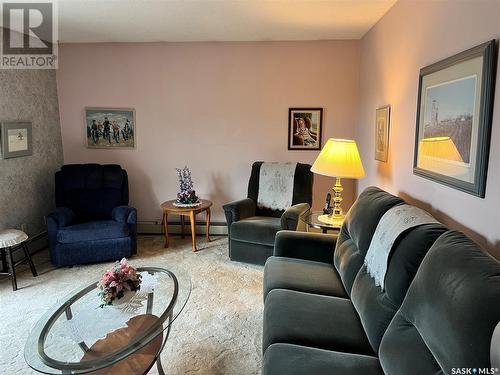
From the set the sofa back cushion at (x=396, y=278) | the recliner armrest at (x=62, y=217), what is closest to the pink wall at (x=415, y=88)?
the sofa back cushion at (x=396, y=278)

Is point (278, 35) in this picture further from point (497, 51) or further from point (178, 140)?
point (497, 51)

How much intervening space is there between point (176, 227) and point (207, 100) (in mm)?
1672

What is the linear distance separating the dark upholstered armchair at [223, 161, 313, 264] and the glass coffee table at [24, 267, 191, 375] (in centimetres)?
127

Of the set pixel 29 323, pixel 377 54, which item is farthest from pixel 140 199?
pixel 377 54

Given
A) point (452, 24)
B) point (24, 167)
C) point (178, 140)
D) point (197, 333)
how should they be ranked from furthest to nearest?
point (178, 140)
point (24, 167)
point (197, 333)
point (452, 24)

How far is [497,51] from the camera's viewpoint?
1.46m

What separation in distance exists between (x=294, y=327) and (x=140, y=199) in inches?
130

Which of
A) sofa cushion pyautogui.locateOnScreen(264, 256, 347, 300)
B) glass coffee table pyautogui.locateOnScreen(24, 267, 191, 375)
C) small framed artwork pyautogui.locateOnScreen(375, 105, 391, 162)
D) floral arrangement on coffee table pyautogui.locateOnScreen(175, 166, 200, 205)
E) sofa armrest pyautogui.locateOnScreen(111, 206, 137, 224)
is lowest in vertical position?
glass coffee table pyautogui.locateOnScreen(24, 267, 191, 375)

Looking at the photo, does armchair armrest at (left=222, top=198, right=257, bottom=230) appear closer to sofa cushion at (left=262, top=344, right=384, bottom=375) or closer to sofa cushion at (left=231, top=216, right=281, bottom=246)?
sofa cushion at (left=231, top=216, right=281, bottom=246)

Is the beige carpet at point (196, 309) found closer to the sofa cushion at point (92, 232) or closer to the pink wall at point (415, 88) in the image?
the sofa cushion at point (92, 232)

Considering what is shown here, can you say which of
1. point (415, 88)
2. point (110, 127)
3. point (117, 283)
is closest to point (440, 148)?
point (415, 88)

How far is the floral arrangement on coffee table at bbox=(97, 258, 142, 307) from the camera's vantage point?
72.1 inches

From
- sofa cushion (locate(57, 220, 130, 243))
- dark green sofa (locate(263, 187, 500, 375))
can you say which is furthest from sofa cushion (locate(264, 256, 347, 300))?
sofa cushion (locate(57, 220, 130, 243))

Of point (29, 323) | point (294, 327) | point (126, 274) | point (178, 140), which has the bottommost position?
point (29, 323)
